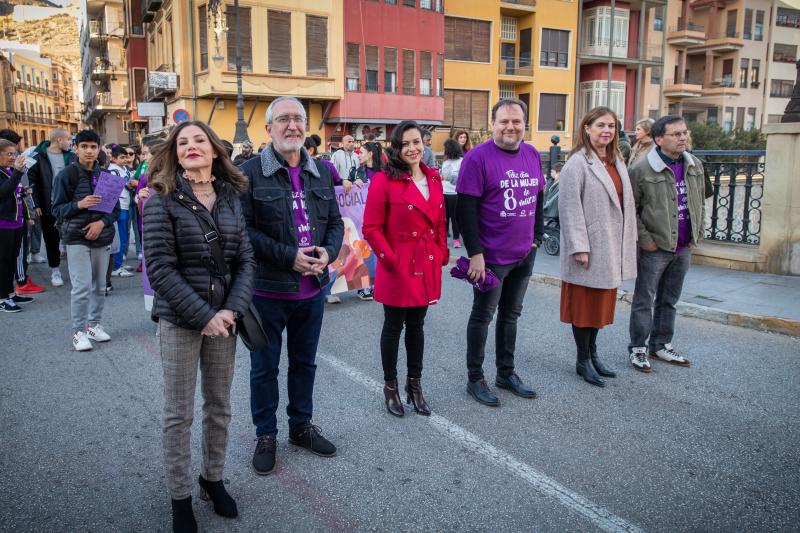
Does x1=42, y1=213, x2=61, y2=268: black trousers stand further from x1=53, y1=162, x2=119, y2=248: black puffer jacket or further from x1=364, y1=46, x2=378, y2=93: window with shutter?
x1=364, y1=46, x2=378, y2=93: window with shutter

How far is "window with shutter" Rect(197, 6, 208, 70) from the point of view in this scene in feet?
89.4

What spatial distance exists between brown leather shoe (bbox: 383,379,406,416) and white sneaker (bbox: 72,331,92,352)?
134 inches

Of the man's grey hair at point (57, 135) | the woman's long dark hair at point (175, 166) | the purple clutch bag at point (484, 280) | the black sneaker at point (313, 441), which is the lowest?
the black sneaker at point (313, 441)

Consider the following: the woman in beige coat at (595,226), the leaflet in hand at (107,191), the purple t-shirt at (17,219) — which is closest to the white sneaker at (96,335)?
the leaflet in hand at (107,191)

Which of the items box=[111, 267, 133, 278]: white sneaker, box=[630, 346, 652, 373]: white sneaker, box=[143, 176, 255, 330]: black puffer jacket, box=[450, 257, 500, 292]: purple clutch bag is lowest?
box=[111, 267, 133, 278]: white sneaker

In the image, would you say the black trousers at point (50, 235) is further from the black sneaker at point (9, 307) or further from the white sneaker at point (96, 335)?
the white sneaker at point (96, 335)

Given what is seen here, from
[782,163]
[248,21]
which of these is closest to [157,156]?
[782,163]

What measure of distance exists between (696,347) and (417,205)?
359cm

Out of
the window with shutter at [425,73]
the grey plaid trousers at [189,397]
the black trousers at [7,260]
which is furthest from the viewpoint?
the window with shutter at [425,73]

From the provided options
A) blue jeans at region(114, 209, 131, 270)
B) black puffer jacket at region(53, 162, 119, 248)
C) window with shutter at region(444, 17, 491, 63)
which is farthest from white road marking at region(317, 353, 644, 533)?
window with shutter at region(444, 17, 491, 63)

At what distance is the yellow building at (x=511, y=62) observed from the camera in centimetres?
3534

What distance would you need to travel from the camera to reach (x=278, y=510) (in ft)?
10.9

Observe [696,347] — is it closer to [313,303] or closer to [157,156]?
[313,303]

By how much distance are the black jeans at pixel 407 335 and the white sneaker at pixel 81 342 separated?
3.42 m
